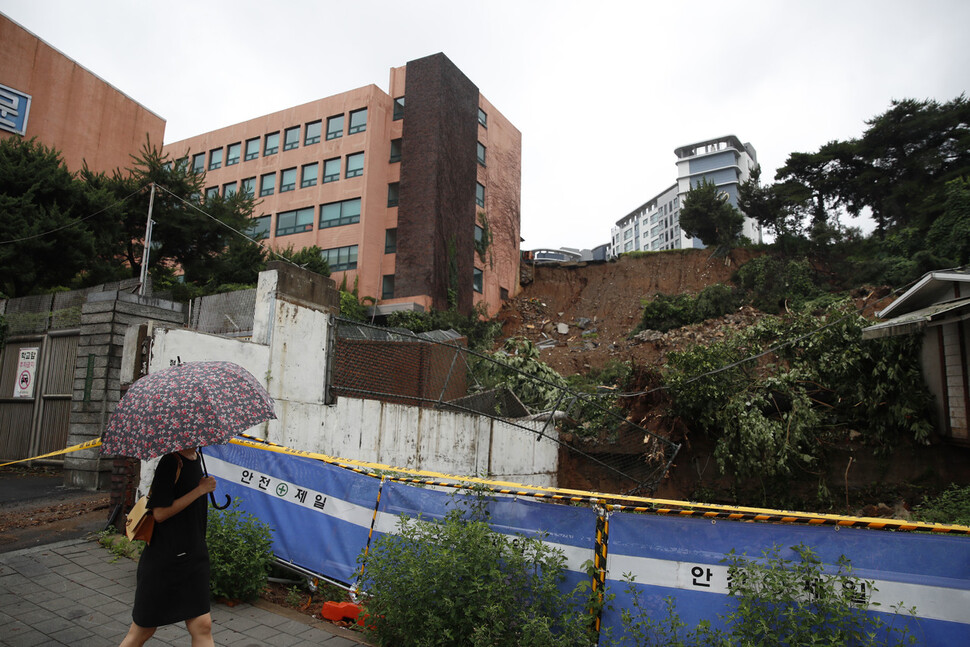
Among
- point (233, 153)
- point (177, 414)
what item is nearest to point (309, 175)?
point (233, 153)

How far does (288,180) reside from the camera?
111ft

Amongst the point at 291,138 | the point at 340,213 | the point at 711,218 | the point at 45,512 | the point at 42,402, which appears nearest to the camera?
the point at 45,512

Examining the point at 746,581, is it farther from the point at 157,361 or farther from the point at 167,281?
the point at 167,281

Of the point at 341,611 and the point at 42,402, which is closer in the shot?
the point at 341,611

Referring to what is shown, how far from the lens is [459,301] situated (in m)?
31.3

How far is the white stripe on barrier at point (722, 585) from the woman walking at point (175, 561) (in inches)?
106

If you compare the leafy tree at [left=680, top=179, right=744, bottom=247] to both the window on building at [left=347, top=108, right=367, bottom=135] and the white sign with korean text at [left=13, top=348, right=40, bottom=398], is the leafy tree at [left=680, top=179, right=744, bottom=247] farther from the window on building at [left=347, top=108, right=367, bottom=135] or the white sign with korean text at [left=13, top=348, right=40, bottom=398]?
the white sign with korean text at [left=13, top=348, right=40, bottom=398]

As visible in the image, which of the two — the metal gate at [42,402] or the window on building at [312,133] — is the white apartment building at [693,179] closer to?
the window on building at [312,133]

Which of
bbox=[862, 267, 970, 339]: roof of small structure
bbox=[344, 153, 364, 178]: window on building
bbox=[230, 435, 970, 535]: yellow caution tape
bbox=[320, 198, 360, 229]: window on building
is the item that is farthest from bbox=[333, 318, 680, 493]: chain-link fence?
bbox=[344, 153, 364, 178]: window on building

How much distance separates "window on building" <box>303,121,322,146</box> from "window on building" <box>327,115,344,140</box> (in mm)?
730

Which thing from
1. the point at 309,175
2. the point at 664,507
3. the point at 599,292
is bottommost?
the point at 664,507

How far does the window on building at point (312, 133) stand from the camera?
33.2 m

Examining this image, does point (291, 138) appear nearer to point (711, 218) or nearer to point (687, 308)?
point (687, 308)

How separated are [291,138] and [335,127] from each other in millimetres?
3404
